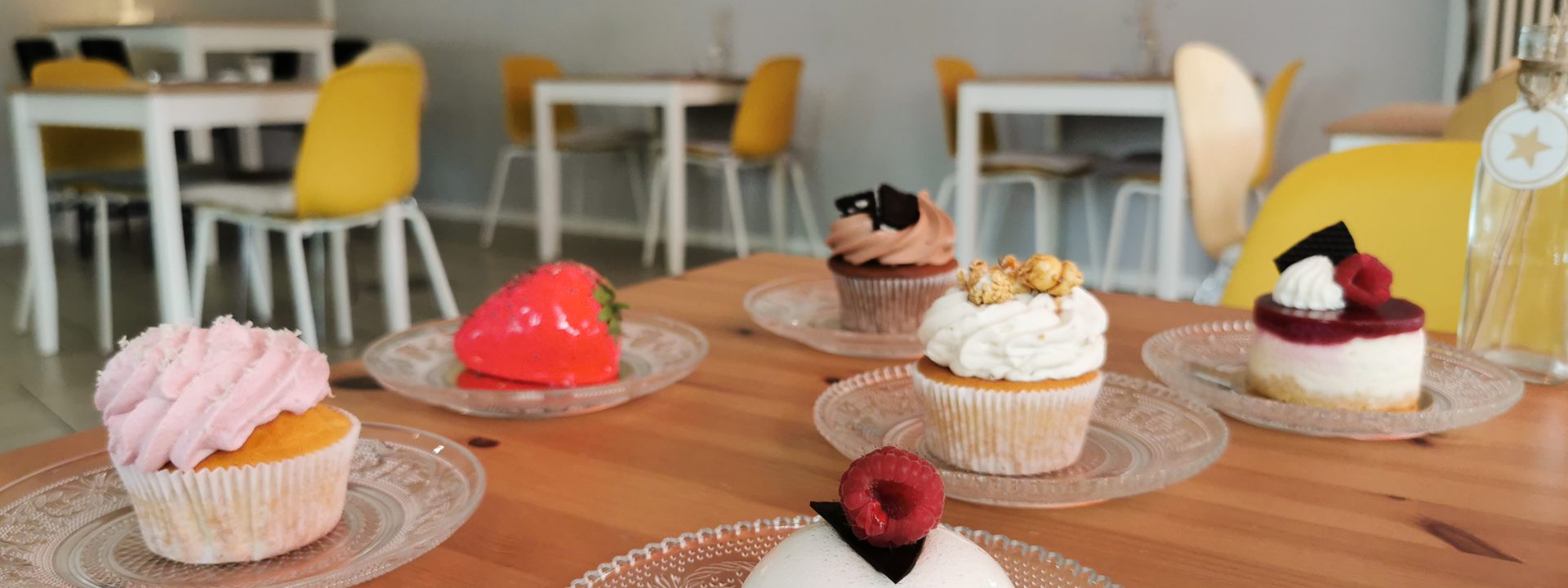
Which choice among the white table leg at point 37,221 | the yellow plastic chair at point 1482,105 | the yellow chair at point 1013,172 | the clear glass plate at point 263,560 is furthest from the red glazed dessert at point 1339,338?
the white table leg at point 37,221

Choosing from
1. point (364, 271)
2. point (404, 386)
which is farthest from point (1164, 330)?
point (364, 271)

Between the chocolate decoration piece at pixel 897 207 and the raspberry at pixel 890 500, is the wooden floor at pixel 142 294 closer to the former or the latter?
the chocolate decoration piece at pixel 897 207

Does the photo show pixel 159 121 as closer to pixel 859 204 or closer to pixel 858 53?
pixel 859 204

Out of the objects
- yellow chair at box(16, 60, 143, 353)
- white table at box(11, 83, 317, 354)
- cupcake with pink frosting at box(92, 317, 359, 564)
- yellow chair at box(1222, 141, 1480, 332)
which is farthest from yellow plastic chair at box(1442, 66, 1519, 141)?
yellow chair at box(16, 60, 143, 353)

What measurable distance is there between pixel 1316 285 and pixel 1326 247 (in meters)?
0.03

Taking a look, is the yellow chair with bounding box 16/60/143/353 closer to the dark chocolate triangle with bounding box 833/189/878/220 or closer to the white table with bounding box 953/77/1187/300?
the white table with bounding box 953/77/1187/300

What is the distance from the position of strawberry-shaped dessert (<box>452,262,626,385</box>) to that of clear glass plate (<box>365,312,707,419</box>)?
0.9 inches

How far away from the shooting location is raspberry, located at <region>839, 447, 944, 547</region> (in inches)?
15.9

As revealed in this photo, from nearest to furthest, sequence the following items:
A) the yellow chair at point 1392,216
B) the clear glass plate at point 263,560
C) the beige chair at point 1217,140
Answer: the clear glass plate at point 263,560 < the yellow chair at point 1392,216 < the beige chair at point 1217,140

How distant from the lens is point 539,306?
0.89 metres

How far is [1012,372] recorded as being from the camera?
718 millimetres

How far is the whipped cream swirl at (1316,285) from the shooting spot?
2.75ft

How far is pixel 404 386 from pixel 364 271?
4289 mm

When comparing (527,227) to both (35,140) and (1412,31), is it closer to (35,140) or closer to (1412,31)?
(35,140)
